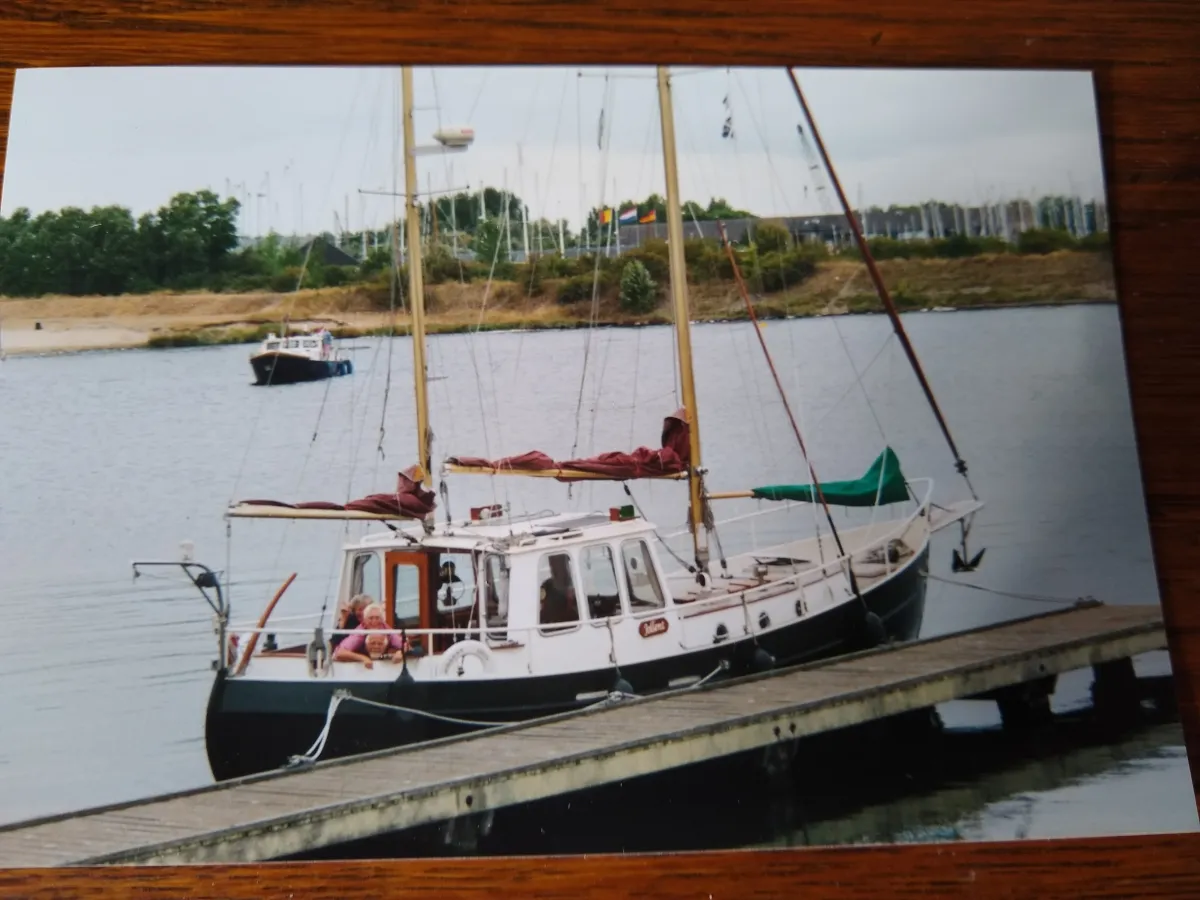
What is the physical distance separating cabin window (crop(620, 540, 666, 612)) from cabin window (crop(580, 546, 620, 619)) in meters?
0.03

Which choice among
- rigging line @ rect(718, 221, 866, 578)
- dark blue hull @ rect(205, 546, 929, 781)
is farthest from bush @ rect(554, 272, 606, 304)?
dark blue hull @ rect(205, 546, 929, 781)

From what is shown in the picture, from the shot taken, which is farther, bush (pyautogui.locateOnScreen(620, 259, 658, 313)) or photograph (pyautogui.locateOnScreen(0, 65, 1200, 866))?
bush (pyautogui.locateOnScreen(620, 259, 658, 313))

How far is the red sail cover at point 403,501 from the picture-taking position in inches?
101

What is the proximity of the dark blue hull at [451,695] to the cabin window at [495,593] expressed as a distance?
0.42 ft

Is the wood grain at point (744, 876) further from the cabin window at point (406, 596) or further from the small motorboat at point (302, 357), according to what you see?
the small motorboat at point (302, 357)

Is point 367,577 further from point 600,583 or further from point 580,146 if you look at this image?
point 580,146

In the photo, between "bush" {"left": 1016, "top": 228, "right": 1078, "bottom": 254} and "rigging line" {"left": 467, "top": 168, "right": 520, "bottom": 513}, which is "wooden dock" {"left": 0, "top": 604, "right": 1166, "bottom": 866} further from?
"bush" {"left": 1016, "top": 228, "right": 1078, "bottom": 254}

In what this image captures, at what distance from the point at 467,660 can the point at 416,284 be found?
0.71 meters

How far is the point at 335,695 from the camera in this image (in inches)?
99.3

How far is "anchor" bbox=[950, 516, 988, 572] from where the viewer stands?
2604 mm

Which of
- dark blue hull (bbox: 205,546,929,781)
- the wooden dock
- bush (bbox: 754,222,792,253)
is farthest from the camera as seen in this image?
bush (bbox: 754,222,792,253)

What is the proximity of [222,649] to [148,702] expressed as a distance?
6.0 inches

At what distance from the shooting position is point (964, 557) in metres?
2.61

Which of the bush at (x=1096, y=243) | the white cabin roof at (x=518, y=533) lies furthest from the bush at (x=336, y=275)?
the bush at (x=1096, y=243)
